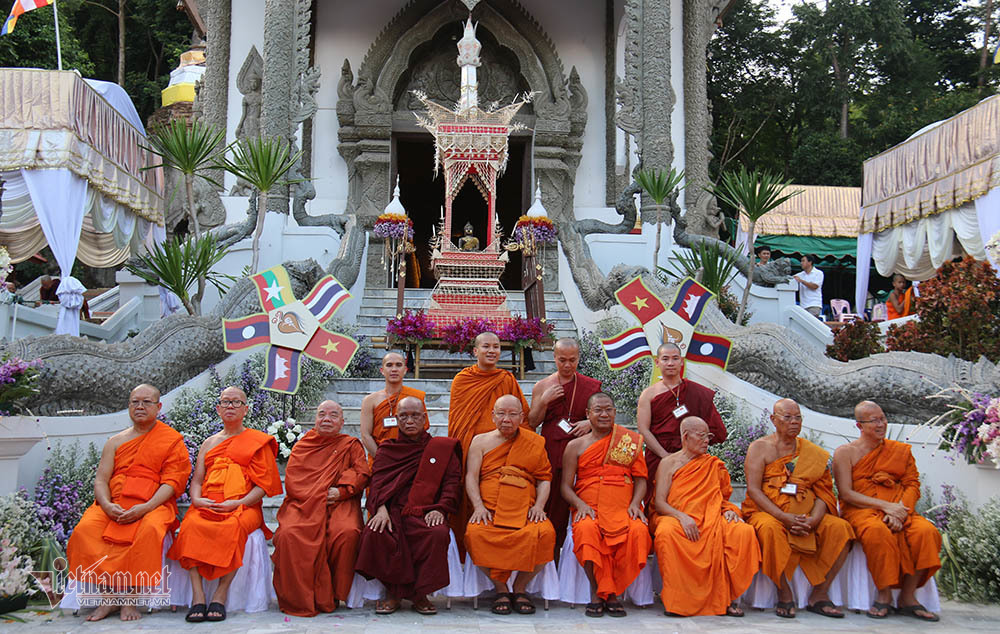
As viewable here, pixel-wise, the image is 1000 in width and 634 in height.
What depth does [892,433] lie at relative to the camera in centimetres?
632

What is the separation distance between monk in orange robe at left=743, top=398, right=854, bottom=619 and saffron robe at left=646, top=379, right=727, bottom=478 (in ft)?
1.55

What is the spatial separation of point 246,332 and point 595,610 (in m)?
3.43

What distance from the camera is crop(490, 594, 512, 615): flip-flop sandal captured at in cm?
493

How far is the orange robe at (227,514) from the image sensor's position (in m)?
4.79

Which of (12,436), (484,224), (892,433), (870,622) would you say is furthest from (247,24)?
(870,622)

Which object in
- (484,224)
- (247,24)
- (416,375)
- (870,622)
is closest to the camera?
(870,622)

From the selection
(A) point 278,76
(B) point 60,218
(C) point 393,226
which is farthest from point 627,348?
(A) point 278,76

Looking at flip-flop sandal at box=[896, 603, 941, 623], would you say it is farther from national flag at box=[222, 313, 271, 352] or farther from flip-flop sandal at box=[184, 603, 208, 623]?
national flag at box=[222, 313, 271, 352]

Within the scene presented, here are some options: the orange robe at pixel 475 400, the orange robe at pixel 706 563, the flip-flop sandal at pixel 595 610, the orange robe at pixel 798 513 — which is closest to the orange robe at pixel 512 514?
the flip-flop sandal at pixel 595 610

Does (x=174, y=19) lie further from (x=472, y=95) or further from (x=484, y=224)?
(x=472, y=95)

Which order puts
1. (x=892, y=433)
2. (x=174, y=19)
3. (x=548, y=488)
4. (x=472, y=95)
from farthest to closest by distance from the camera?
1. (x=174, y=19)
2. (x=472, y=95)
3. (x=892, y=433)
4. (x=548, y=488)

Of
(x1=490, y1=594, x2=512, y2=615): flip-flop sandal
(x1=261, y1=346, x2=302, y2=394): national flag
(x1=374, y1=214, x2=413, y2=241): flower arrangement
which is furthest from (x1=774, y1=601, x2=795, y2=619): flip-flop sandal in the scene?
(x1=374, y1=214, x2=413, y2=241): flower arrangement

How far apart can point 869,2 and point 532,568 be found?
21.3 meters

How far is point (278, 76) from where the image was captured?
468 inches
